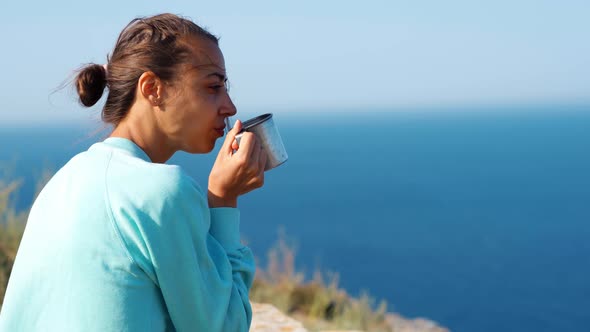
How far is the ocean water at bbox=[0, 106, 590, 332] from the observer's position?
2817 inches

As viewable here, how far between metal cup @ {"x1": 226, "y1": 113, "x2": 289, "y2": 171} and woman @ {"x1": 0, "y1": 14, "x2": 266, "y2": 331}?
0.04 metres

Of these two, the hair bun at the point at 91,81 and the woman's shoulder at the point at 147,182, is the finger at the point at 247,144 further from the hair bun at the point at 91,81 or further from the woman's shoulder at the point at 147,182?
the hair bun at the point at 91,81

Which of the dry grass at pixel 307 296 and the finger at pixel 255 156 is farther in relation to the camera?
the dry grass at pixel 307 296

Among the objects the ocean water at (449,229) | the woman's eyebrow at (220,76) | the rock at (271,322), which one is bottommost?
the ocean water at (449,229)

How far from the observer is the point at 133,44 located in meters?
1.53

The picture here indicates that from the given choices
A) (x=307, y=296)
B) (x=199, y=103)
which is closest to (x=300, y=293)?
(x=307, y=296)

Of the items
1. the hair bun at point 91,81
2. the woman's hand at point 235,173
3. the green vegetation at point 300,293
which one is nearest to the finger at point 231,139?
the woman's hand at point 235,173

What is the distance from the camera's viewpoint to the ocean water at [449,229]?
7156 cm

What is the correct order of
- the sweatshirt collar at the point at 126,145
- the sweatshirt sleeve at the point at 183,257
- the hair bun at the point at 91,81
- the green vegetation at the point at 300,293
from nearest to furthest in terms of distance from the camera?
the sweatshirt sleeve at the point at 183,257 → the sweatshirt collar at the point at 126,145 → the hair bun at the point at 91,81 → the green vegetation at the point at 300,293

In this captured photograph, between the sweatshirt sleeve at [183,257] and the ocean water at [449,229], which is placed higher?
the sweatshirt sleeve at [183,257]

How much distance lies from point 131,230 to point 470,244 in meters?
91.1

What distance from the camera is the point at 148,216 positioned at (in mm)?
1245

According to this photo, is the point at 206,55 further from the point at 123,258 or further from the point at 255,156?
the point at 123,258

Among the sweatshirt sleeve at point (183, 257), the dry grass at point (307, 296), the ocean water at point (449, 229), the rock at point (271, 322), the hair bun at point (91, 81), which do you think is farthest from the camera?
the ocean water at point (449, 229)
